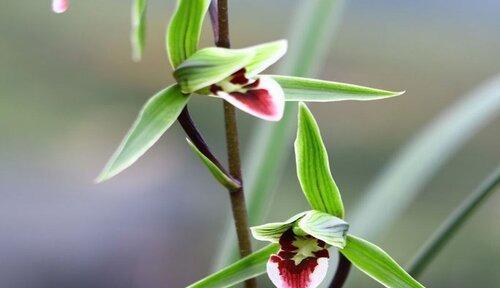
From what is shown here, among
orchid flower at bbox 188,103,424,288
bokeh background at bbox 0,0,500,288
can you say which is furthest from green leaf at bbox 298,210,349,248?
bokeh background at bbox 0,0,500,288

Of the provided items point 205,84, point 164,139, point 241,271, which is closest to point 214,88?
point 205,84

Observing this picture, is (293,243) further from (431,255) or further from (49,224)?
(49,224)

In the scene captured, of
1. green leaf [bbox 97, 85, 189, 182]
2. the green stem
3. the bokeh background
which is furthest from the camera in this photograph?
the bokeh background

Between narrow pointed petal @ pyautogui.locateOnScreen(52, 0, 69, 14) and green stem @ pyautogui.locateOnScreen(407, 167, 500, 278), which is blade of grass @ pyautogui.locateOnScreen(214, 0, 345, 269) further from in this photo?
narrow pointed petal @ pyautogui.locateOnScreen(52, 0, 69, 14)

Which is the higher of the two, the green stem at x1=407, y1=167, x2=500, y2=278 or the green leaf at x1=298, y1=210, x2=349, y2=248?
the green leaf at x1=298, y1=210, x2=349, y2=248

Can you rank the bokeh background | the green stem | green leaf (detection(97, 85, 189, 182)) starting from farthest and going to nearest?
the bokeh background, the green stem, green leaf (detection(97, 85, 189, 182))

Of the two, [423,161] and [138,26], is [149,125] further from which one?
[423,161]
